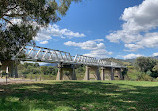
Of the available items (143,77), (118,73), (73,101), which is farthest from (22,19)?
(118,73)

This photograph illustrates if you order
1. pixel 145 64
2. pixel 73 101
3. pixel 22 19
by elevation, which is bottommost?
pixel 73 101

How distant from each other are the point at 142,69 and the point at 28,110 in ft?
295

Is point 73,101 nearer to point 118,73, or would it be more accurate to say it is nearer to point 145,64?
point 118,73

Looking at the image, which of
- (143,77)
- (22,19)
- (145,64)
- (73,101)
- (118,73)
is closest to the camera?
(73,101)

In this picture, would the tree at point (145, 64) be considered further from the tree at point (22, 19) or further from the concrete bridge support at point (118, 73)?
the tree at point (22, 19)

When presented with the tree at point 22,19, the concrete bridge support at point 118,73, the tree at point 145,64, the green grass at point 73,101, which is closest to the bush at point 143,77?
the concrete bridge support at point 118,73

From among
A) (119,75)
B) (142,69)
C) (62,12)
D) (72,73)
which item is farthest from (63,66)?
(142,69)

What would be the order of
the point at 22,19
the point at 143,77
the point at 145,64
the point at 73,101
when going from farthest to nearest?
the point at 145,64
the point at 143,77
the point at 22,19
the point at 73,101

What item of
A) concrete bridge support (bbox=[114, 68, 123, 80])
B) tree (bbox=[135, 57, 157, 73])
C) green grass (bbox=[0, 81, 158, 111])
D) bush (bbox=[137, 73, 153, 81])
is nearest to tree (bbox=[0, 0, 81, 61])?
green grass (bbox=[0, 81, 158, 111])

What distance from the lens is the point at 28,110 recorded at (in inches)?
256

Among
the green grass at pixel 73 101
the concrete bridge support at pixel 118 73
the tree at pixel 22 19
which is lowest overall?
the concrete bridge support at pixel 118 73

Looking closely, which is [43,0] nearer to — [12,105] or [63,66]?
[12,105]

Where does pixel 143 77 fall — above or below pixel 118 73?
above

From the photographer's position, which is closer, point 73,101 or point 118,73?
Answer: point 73,101
